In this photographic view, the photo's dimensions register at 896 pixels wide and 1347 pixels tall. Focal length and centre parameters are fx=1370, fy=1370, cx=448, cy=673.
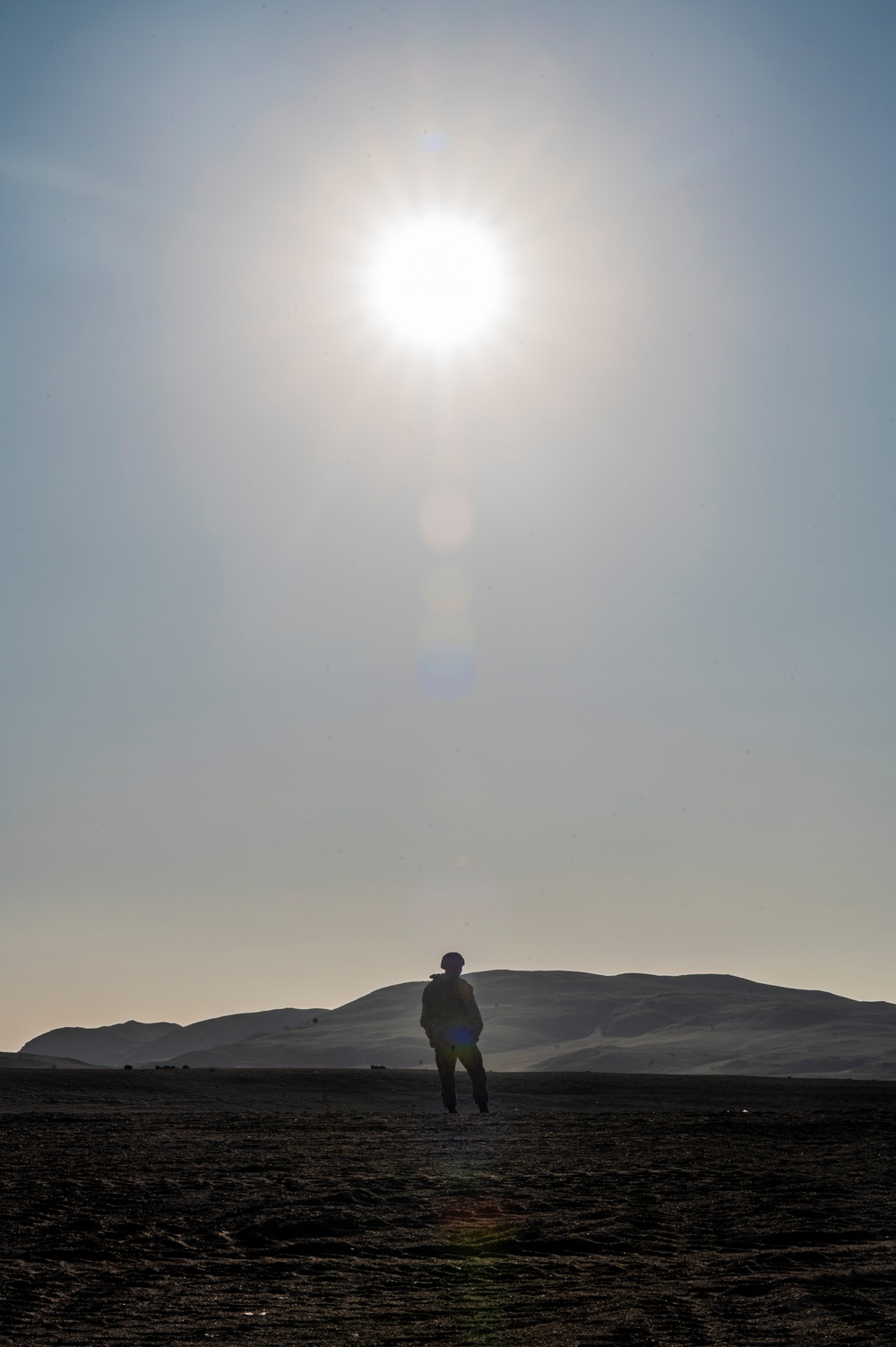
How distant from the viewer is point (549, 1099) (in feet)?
58.0

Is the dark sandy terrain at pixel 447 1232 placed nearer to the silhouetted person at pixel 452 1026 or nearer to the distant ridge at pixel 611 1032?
the silhouetted person at pixel 452 1026

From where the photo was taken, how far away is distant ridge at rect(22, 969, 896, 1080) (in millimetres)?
52375

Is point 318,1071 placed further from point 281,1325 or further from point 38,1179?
point 281,1325

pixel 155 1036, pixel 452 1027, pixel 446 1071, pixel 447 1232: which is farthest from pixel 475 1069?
pixel 155 1036

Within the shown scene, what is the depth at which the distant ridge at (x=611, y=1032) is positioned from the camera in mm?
52375

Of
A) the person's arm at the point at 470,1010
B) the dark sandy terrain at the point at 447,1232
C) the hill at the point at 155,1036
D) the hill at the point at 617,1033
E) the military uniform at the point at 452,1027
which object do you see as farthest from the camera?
the hill at the point at 155,1036

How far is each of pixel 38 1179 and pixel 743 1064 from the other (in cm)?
4471

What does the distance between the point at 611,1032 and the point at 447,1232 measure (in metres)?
67.8

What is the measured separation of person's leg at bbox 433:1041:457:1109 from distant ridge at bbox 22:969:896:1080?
29.3 metres

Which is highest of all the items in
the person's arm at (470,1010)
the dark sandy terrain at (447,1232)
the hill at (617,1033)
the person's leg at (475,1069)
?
the hill at (617,1033)

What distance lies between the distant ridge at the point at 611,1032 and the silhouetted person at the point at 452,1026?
28918mm

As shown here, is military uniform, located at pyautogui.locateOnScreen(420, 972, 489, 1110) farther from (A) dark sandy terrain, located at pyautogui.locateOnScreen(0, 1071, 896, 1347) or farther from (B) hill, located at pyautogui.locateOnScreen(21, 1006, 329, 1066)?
(B) hill, located at pyautogui.locateOnScreen(21, 1006, 329, 1066)

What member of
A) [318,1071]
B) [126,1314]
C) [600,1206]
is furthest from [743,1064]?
[126,1314]

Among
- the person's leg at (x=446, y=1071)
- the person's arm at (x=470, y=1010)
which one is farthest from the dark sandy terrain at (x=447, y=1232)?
the person's arm at (x=470, y=1010)
